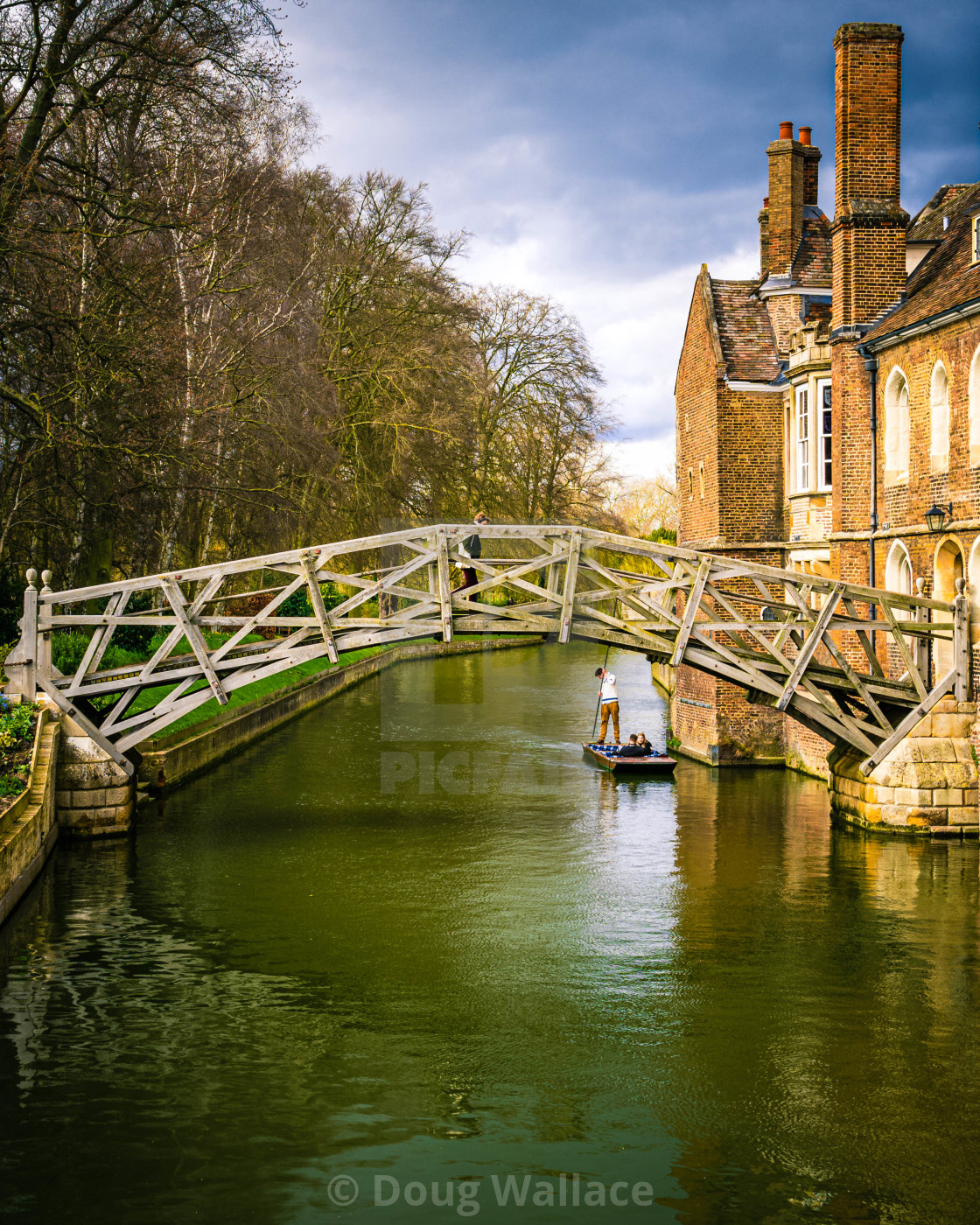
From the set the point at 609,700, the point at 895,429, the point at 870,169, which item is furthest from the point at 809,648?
the point at 870,169

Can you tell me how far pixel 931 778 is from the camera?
1595 centimetres

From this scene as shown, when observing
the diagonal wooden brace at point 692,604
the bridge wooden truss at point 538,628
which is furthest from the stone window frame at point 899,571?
the diagonal wooden brace at point 692,604

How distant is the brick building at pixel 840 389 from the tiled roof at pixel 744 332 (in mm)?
33

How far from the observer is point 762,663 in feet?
54.9

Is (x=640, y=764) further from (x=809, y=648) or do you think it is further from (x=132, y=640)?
(x=132, y=640)

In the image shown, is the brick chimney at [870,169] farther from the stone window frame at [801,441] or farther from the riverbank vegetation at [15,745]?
the riverbank vegetation at [15,745]

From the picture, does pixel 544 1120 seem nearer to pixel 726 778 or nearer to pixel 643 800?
pixel 643 800

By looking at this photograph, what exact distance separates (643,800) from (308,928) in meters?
8.02

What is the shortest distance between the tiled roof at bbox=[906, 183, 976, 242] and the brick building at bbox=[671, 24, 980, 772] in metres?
0.05

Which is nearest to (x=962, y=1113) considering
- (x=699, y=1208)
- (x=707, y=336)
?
(x=699, y=1208)

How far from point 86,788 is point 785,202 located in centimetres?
1606

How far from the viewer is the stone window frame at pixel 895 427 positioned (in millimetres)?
18297

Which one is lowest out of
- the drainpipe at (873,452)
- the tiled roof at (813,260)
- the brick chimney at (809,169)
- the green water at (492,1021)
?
the green water at (492,1021)

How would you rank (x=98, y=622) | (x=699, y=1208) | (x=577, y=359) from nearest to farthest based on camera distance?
1. (x=699, y=1208)
2. (x=98, y=622)
3. (x=577, y=359)
